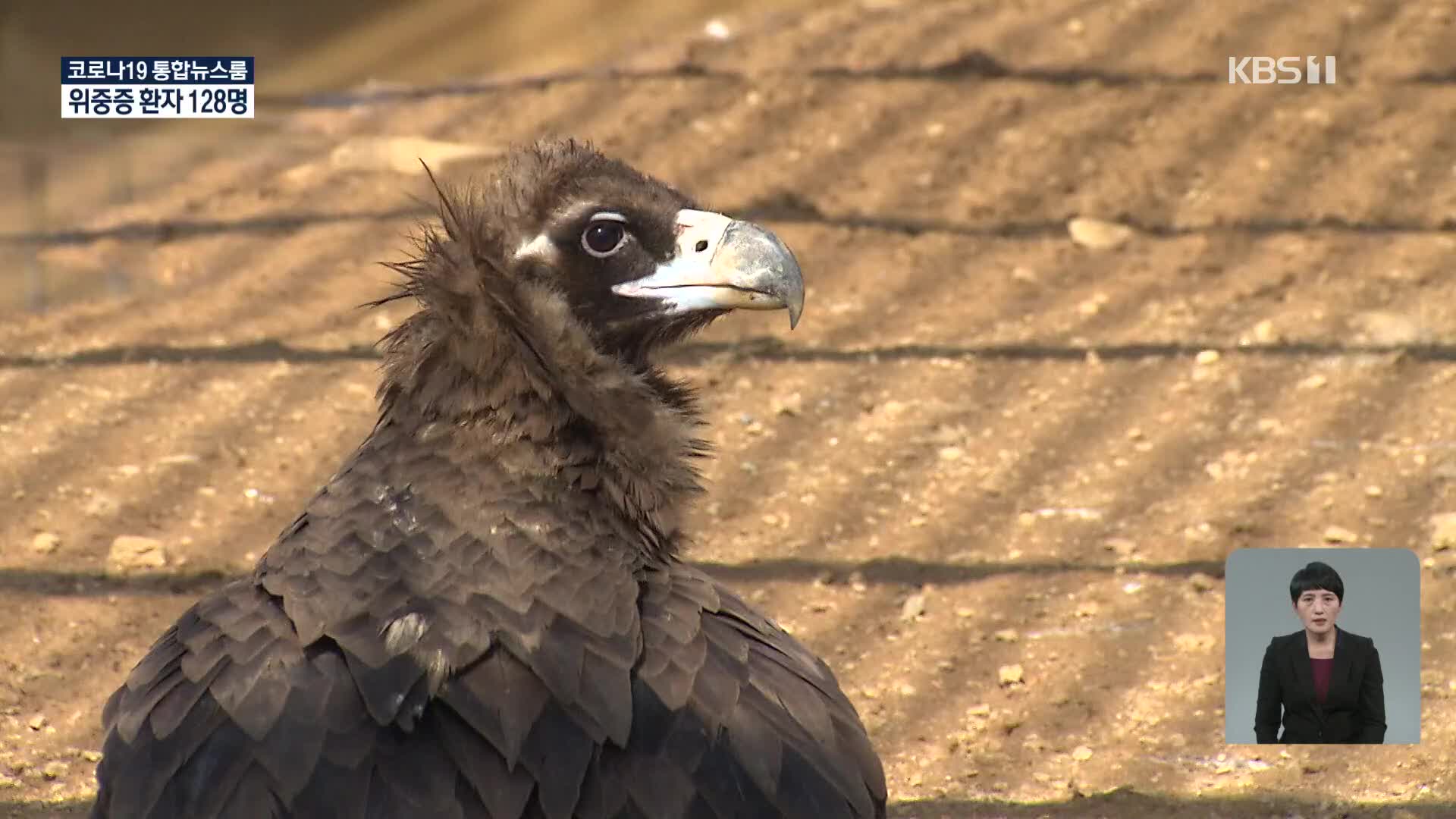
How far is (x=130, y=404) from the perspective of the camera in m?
5.07

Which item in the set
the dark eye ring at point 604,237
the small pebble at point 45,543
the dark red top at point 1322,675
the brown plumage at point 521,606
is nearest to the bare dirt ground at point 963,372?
the small pebble at point 45,543

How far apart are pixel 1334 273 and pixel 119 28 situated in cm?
403

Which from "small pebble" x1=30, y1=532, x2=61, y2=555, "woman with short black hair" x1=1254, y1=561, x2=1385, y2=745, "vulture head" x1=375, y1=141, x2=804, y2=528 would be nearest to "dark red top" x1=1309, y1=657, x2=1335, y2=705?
"woman with short black hair" x1=1254, y1=561, x2=1385, y2=745

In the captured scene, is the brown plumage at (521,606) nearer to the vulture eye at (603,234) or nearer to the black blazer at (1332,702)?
the vulture eye at (603,234)

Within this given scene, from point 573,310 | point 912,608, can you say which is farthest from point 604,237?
point 912,608

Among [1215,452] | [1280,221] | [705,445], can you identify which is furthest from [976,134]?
[705,445]

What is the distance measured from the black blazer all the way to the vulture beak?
1.59m

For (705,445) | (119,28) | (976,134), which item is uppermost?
(119,28)

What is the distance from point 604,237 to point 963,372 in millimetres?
2739

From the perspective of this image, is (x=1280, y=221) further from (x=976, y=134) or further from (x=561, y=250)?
(x=561, y=250)

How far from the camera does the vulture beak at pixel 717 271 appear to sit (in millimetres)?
2631

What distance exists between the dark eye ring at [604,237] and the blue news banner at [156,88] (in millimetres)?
4401

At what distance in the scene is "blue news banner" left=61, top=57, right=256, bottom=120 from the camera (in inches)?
261

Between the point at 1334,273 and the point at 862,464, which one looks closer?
the point at 862,464
